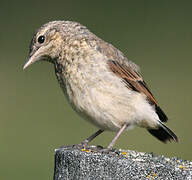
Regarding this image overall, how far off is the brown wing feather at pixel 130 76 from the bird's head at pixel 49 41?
0.48m

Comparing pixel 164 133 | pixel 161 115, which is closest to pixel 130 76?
pixel 161 115

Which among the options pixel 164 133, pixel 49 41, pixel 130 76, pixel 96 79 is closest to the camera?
pixel 96 79

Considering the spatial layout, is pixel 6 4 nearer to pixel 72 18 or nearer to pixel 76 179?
pixel 72 18

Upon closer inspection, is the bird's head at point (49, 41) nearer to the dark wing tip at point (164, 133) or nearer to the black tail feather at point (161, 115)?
the black tail feather at point (161, 115)

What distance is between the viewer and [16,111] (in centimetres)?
1049

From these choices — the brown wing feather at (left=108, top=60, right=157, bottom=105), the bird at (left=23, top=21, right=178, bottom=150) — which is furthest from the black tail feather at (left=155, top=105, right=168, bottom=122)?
the brown wing feather at (left=108, top=60, right=157, bottom=105)

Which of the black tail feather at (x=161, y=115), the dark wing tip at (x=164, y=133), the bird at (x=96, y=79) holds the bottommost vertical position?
the dark wing tip at (x=164, y=133)

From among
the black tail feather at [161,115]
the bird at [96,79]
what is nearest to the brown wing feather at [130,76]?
the bird at [96,79]

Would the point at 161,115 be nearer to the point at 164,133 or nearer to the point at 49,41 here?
the point at 164,133

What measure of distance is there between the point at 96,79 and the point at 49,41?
0.68 metres

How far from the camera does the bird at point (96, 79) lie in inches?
251

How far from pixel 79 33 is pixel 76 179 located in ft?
8.46

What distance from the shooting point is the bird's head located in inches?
263

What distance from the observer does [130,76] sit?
6906 mm
